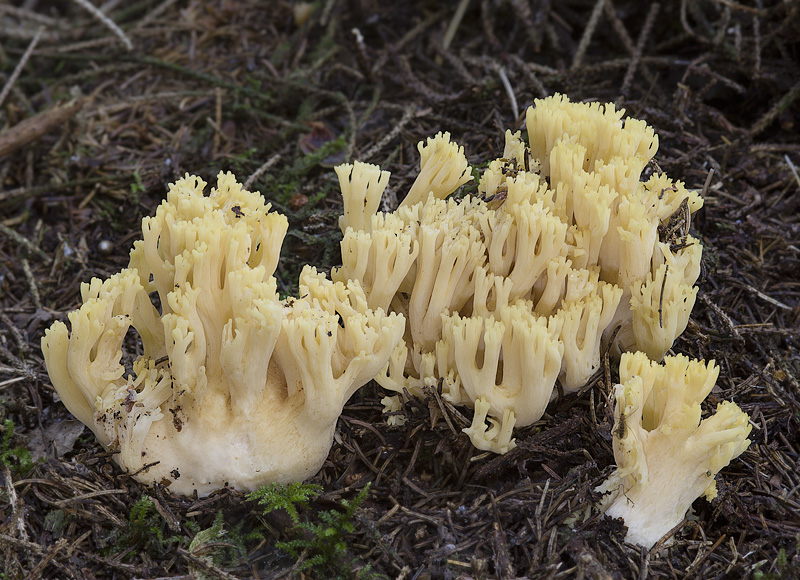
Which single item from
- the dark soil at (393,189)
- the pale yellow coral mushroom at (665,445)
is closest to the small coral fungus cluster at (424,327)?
the pale yellow coral mushroom at (665,445)

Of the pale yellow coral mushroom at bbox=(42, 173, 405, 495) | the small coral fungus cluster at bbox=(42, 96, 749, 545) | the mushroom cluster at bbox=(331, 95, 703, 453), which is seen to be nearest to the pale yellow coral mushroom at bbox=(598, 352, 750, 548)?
the small coral fungus cluster at bbox=(42, 96, 749, 545)

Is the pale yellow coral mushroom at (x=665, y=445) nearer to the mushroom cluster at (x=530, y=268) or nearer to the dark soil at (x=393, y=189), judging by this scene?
the dark soil at (x=393, y=189)

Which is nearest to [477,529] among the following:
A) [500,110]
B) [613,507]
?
[613,507]

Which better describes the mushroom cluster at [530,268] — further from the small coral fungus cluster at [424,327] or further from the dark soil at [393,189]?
the dark soil at [393,189]

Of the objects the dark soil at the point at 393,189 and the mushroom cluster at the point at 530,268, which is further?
the mushroom cluster at the point at 530,268

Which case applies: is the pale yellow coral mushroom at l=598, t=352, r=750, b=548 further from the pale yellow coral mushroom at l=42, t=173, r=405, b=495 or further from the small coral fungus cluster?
the pale yellow coral mushroom at l=42, t=173, r=405, b=495
